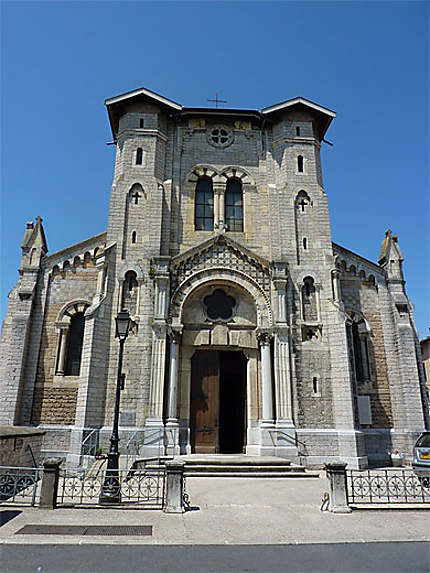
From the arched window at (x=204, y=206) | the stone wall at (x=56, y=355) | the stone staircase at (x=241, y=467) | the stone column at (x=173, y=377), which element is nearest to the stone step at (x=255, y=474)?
the stone staircase at (x=241, y=467)

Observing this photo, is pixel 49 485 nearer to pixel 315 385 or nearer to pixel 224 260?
pixel 315 385

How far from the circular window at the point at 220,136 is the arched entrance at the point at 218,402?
1035 cm

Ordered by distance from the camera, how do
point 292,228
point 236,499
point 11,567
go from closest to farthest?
point 11,567 → point 236,499 → point 292,228

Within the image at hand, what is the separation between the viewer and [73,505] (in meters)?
9.54

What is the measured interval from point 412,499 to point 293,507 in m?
A: 3.25

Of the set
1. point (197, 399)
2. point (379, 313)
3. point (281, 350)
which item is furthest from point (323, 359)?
point (197, 399)

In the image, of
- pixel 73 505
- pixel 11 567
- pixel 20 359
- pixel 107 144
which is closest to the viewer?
pixel 11 567

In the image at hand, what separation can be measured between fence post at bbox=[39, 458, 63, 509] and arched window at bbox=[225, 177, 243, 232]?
531 inches

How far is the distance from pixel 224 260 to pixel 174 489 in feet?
35.6

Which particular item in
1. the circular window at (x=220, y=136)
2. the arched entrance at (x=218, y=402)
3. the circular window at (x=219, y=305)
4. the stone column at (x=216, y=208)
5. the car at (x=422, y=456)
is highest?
the circular window at (x=220, y=136)

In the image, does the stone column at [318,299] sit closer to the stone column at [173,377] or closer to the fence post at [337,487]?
the stone column at [173,377]

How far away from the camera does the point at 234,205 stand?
20.9 meters

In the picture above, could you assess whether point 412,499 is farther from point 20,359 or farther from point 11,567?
point 20,359

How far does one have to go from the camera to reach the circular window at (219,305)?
18.5m
